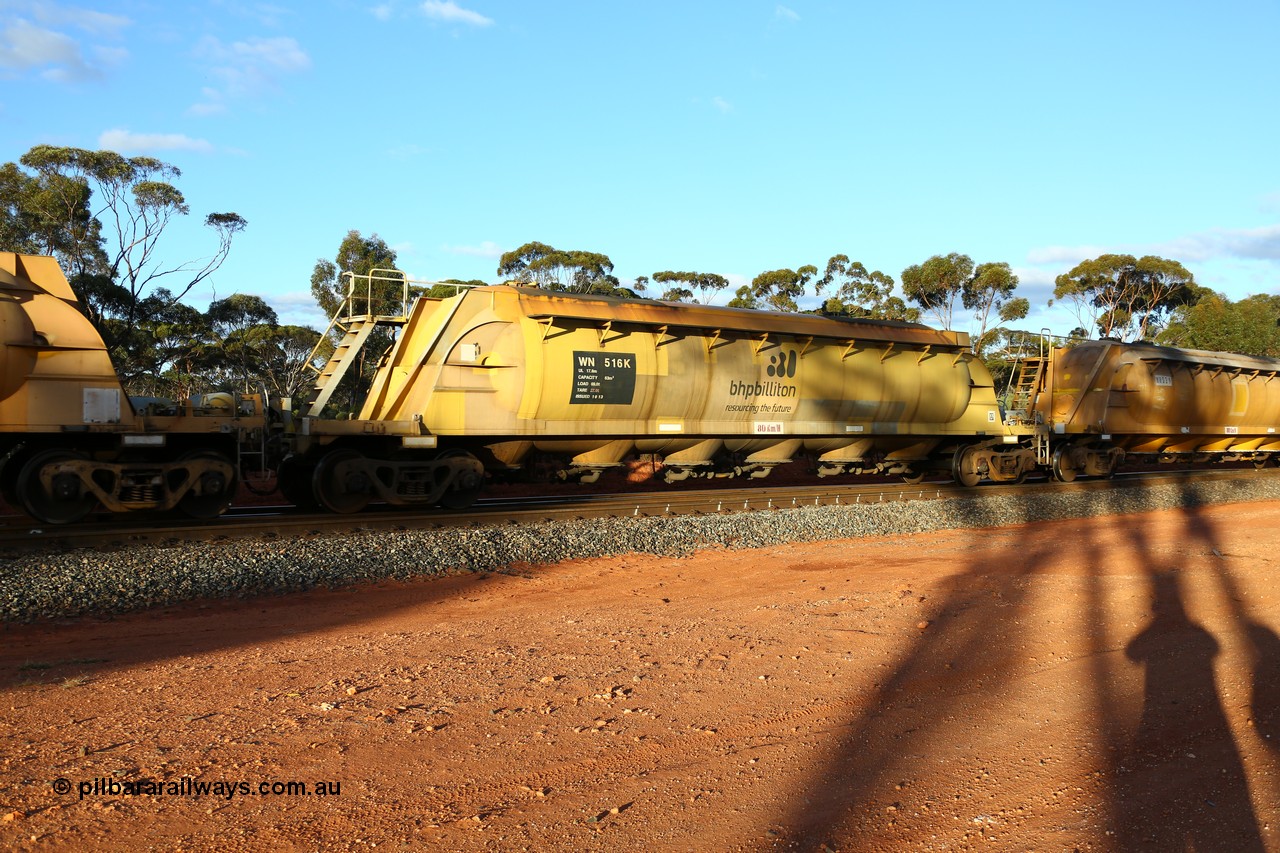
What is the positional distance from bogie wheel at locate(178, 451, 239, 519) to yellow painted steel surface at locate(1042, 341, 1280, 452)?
17.3 metres

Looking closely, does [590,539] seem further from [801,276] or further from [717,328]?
[801,276]

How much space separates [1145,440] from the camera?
23.1 m

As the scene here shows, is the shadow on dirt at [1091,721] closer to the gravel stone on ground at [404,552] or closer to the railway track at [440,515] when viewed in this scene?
the gravel stone on ground at [404,552]

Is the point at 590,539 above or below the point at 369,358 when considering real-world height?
below

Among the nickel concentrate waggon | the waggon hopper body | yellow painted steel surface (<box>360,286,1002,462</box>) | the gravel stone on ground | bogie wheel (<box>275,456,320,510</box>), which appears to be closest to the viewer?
the gravel stone on ground

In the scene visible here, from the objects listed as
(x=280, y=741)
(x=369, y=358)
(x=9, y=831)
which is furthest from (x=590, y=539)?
(x=9, y=831)

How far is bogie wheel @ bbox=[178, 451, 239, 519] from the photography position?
11.2 meters

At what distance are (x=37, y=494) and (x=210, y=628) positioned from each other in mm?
4117

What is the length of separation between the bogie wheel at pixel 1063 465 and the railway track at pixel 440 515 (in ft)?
3.82

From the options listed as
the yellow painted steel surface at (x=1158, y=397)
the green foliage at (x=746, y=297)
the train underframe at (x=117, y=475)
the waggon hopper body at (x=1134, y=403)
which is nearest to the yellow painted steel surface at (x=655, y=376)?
the train underframe at (x=117, y=475)

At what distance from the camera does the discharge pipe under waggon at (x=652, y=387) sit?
12867mm

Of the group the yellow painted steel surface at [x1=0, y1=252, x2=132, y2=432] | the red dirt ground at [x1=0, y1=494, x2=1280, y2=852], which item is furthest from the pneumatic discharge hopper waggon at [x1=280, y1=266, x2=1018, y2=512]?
the red dirt ground at [x1=0, y1=494, x2=1280, y2=852]

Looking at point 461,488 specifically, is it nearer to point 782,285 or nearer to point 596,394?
point 596,394

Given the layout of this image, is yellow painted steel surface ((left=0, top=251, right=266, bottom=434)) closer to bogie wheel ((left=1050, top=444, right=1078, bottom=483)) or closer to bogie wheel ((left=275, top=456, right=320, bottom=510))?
bogie wheel ((left=275, top=456, right=320, bottom=510))
